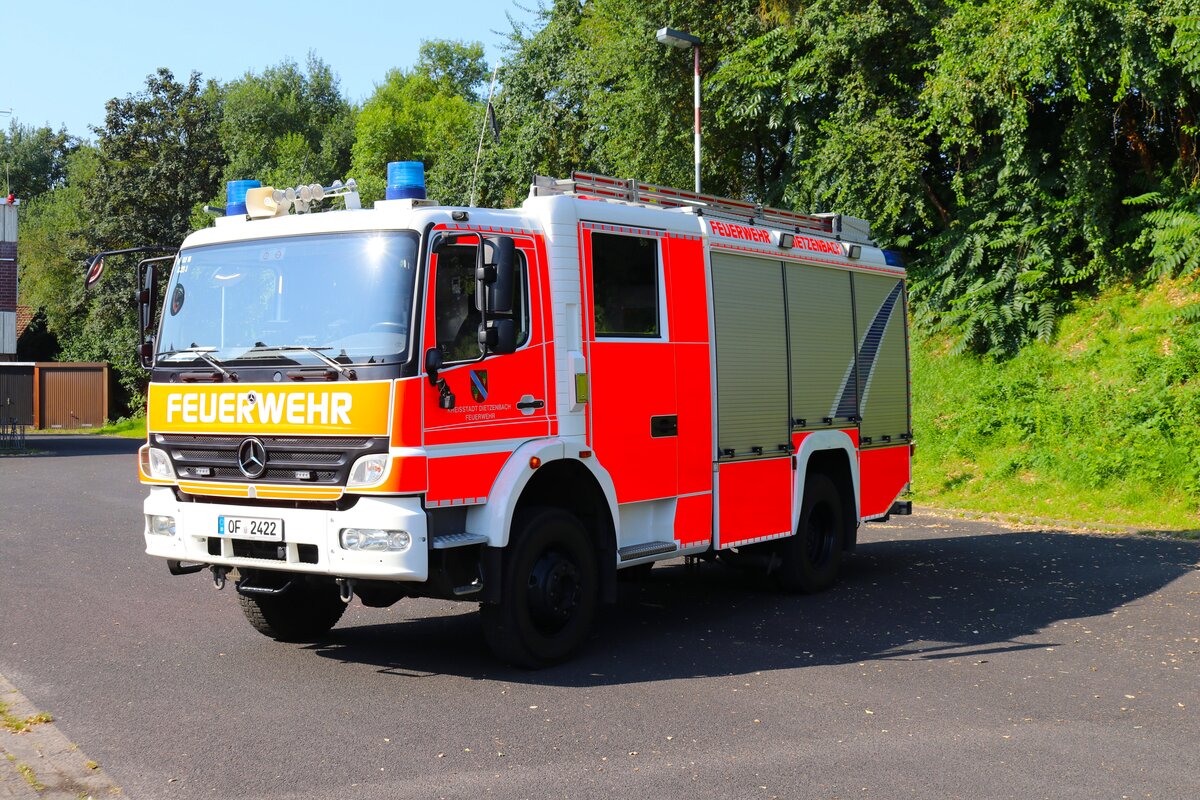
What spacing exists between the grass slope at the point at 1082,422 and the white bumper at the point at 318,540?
36.6 feet

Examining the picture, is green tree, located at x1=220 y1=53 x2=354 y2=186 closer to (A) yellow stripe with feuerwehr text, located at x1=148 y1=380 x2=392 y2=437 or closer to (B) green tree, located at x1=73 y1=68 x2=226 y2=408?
(B) green tree, located at x1=73 y1=68 x2=226 y2=408

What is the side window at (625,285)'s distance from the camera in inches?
320

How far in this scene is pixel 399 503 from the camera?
6.79 meters

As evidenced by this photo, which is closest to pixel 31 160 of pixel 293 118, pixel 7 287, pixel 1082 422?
pixel 293 118

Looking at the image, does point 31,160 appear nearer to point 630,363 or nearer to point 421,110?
point 421,110

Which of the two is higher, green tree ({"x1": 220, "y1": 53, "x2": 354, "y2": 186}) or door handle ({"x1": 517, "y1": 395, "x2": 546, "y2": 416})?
green tree ({"x1": 220, "y1": 53, "x2": 354, "y2": 186})

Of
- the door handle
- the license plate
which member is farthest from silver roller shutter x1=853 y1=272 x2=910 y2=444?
Result: the license plate

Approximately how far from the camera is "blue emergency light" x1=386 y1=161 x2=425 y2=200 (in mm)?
7621

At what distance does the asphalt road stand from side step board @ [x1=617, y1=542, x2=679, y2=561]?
0.62 m

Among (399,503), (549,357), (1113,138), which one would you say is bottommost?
(399,503)

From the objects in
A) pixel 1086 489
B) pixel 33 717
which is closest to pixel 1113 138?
pixel 1086 489

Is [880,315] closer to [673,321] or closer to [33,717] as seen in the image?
[673,321]

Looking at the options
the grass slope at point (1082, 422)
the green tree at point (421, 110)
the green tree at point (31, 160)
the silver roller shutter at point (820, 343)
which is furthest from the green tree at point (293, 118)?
the silver roller shutter at point (820, 343)

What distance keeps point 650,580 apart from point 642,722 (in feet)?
15.4
